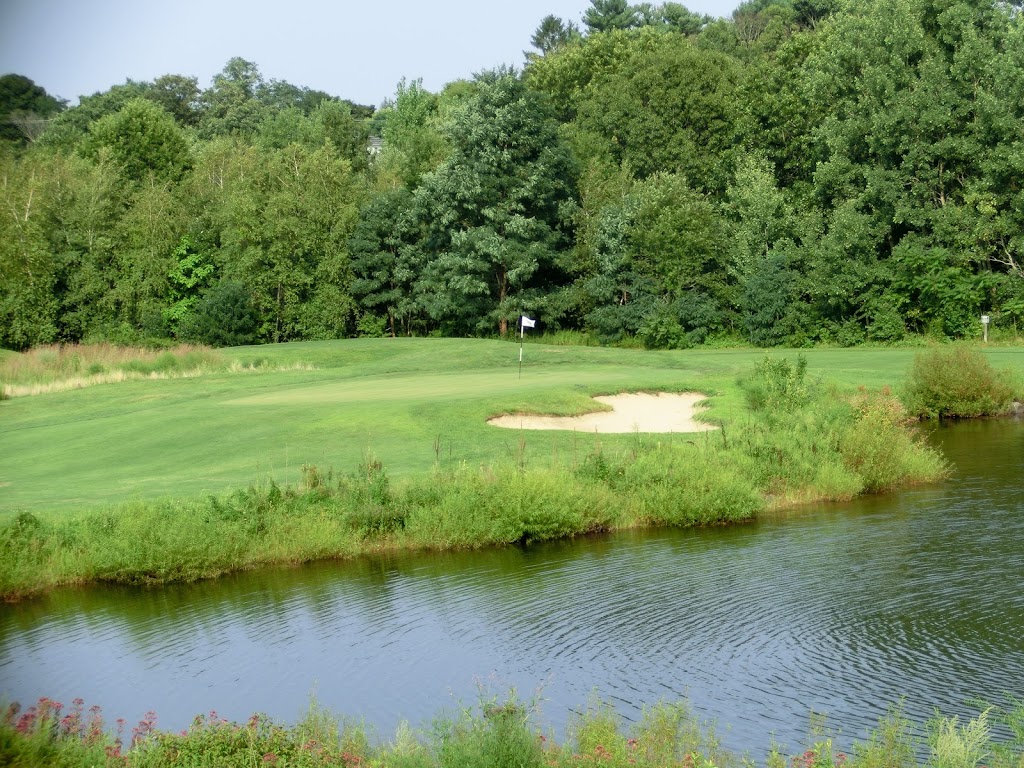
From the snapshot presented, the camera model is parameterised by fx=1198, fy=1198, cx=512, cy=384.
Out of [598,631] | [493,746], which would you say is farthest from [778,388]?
[493,746]

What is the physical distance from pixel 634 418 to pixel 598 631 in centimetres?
1561

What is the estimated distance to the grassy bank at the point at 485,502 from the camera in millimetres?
20906

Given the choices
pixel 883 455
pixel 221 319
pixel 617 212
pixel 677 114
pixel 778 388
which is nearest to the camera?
pixel 883 455

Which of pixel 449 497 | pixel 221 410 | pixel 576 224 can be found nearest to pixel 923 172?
pixel 576 224

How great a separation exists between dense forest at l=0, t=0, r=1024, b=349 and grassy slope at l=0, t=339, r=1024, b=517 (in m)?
11.7

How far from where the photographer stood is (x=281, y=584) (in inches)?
814

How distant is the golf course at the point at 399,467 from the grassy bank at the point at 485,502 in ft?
0.13

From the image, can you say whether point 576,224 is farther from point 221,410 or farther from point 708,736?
point 708,736

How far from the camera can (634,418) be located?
106ft

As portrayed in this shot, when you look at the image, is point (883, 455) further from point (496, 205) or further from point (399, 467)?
point (496, 205)

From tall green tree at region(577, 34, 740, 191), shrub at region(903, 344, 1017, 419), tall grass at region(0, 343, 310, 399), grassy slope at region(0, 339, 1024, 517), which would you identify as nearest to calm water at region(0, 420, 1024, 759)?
grassy slope at region(0, 339, 1024, 517)

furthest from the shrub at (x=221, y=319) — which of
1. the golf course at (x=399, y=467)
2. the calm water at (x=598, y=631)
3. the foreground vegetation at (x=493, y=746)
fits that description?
the foreground vegetation at (x=493, y=746)

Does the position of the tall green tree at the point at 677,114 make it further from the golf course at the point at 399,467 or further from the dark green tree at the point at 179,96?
the dark green tree at the point at 179,96

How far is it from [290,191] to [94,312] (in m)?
13.7
